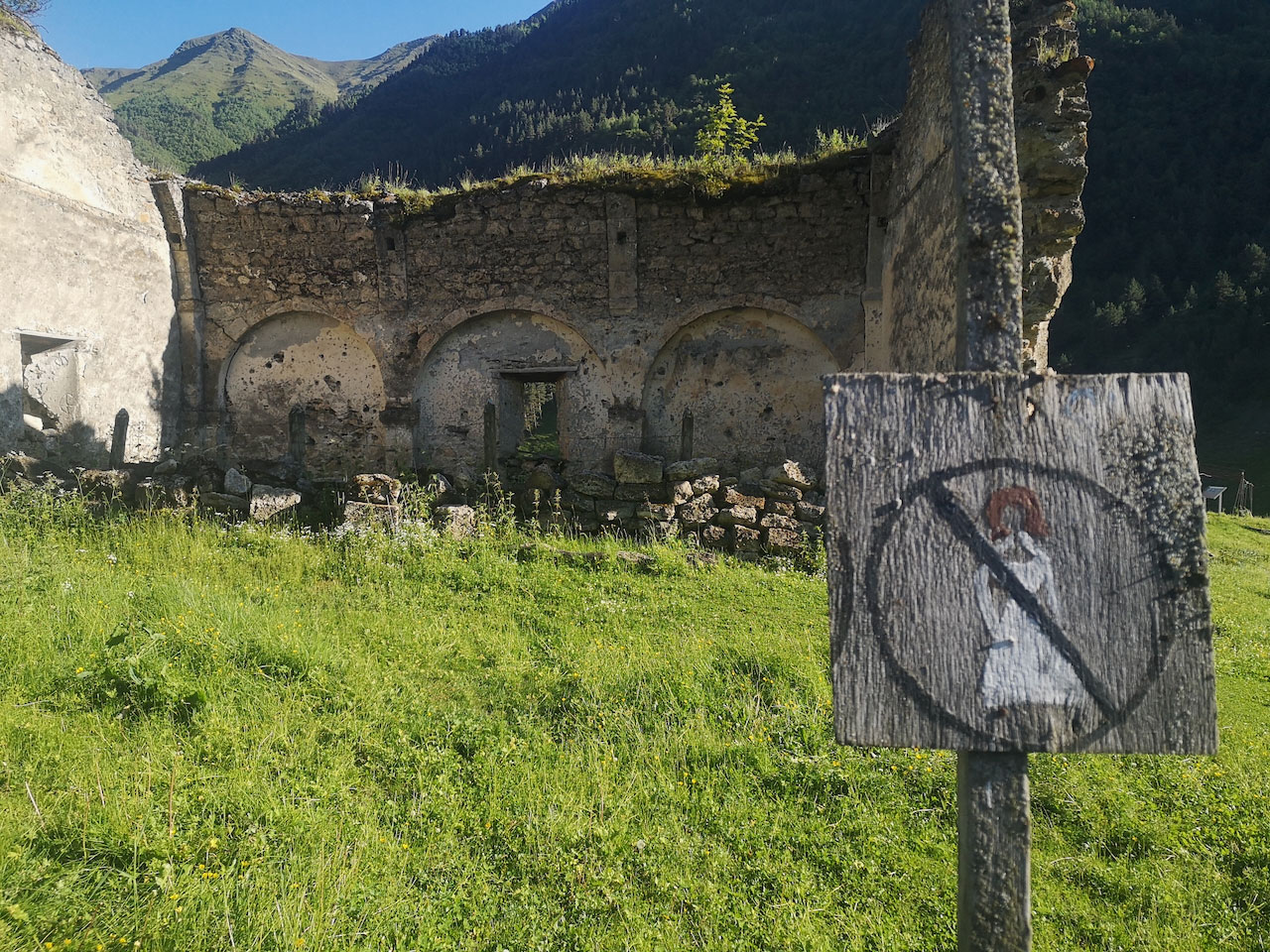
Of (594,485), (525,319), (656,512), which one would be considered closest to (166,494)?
(594,485)

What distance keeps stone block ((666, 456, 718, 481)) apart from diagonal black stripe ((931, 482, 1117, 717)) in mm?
5993

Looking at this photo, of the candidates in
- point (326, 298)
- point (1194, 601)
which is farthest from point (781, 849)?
point (326, 298)

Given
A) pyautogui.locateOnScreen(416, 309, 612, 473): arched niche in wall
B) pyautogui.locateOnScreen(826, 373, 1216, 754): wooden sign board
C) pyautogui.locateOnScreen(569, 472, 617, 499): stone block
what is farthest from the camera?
pyautogui.locateOnScreen(416, 309, 612, 473): arched niche in wall

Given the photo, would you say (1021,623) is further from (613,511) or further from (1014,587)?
(613,511)

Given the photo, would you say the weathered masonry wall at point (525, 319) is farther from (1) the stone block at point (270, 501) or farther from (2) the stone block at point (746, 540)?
(2) the stone block at point (746, 540)

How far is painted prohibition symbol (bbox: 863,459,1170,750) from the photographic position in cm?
133

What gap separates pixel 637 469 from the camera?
24.0ft

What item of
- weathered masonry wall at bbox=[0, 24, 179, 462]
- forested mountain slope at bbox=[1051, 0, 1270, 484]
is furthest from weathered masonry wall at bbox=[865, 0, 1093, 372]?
forested mountain slope at bbox=[1051, 0, 1270, 484]

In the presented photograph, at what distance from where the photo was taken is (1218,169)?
2852cm

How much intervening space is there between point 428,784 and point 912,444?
2.42 metres

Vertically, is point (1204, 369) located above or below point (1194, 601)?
above

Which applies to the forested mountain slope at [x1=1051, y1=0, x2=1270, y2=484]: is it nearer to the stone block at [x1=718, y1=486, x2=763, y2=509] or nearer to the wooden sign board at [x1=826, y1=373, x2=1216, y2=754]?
the stone block at [x1=718, y1=486, x2=763, y2=509]

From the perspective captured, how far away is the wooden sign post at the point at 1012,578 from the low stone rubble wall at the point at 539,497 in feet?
16.3

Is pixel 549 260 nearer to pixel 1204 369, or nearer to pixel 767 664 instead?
pixel 767 664
